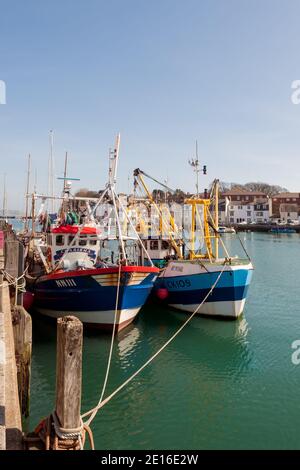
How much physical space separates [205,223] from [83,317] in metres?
9.07

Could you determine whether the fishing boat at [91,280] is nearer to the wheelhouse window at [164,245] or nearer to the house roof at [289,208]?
the wheelhouse window at [164,245]

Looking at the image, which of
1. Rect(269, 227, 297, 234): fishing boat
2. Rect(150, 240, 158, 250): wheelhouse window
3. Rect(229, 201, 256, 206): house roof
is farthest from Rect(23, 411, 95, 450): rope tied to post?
Rect(229, 201, 256, 206): house roof

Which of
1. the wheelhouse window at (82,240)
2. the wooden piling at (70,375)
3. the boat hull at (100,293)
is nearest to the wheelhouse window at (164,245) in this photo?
the wheelhouse window at (82,240)

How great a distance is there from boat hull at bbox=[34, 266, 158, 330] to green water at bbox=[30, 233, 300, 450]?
83cm

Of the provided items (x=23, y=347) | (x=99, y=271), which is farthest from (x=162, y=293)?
(x=23, y=347)

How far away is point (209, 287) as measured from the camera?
17.9 metres

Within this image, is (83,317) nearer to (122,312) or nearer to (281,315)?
(122,312)

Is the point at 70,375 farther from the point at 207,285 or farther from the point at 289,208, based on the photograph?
the point at 289,208

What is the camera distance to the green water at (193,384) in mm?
8453

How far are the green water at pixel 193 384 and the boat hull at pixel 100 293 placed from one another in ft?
2.74

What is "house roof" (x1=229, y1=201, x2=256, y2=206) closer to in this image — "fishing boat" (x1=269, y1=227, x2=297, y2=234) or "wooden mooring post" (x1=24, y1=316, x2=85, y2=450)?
"fishing boat" (x1=269, y1=227, x2=297, y2=234)

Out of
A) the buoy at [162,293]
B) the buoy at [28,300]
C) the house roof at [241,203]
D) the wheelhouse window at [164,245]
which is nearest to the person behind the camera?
the buoy at [28,300]

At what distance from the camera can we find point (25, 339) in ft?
32.0
